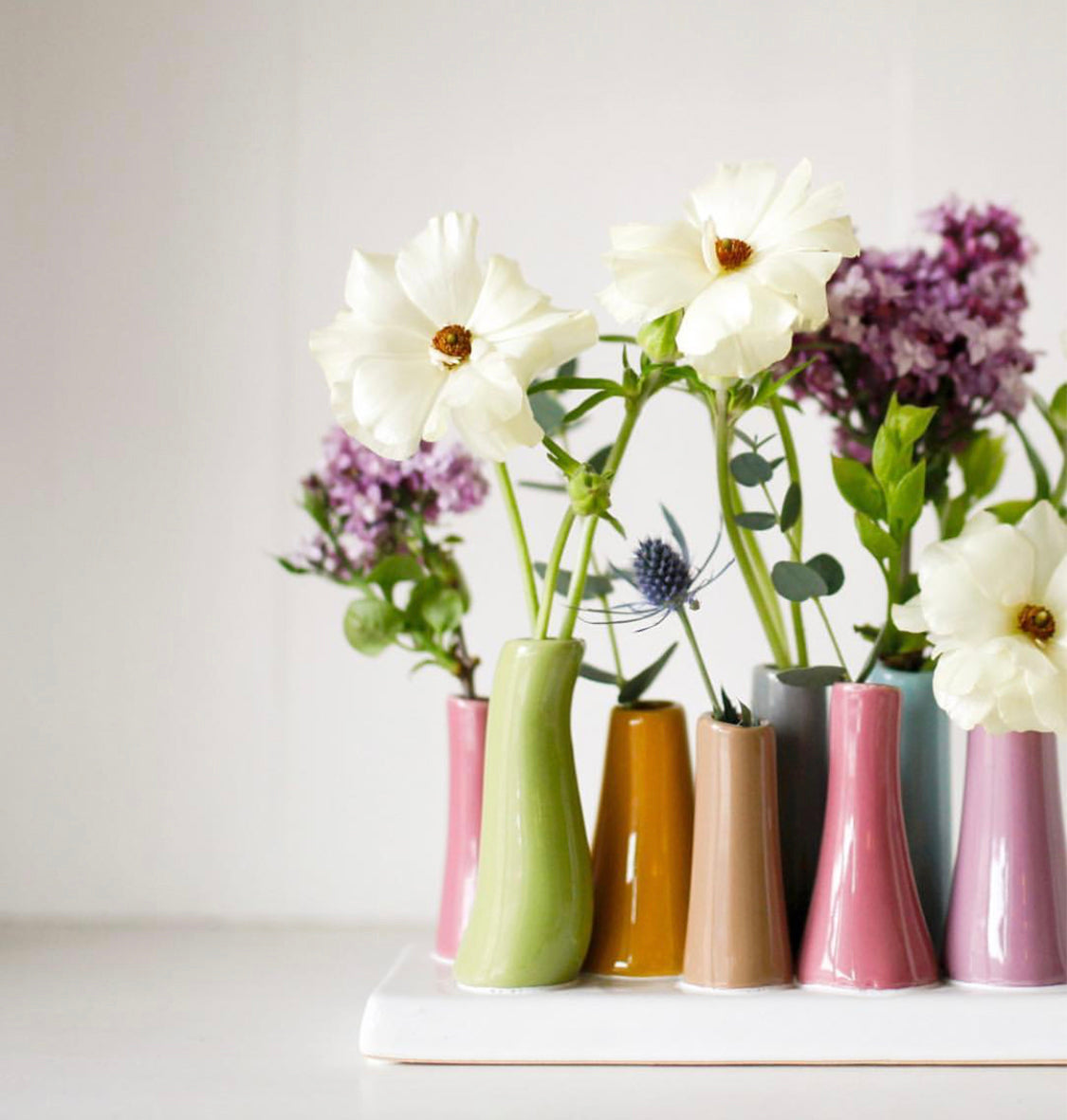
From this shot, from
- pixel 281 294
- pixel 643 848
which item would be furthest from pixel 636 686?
pixel 281 294

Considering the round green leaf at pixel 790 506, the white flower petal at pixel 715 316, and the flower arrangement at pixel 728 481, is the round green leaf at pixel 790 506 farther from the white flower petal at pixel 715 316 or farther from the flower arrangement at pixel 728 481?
the white flower petal at pixel 715 316

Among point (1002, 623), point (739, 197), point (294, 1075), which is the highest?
point (739, 197)

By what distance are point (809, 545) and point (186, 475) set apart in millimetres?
515

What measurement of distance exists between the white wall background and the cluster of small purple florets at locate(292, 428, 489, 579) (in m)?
0.26

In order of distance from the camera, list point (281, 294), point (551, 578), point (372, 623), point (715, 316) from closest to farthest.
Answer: point (715, 316) < point (551, 578) < point (372, 623) < point (281, 294)

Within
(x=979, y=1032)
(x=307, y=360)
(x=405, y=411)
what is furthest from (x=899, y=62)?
(x=979, y=1032)

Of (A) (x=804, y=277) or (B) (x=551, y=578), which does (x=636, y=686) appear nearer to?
(B) (x=551, y=578)

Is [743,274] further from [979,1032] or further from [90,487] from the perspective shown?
[90,487]

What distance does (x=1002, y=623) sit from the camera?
2.20 feet

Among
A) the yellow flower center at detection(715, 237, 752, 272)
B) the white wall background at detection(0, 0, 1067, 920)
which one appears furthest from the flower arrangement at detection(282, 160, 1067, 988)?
the white wall background at detection(0, 0, 1067, 920)

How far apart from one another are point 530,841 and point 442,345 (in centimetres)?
26

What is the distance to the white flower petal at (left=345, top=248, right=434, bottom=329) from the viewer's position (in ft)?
2.27

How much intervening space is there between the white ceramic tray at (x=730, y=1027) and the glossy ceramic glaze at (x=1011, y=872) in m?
0.01

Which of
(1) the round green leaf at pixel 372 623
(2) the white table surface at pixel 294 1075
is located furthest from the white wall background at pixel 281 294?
(1) the round green leaf at pixel 372 623
